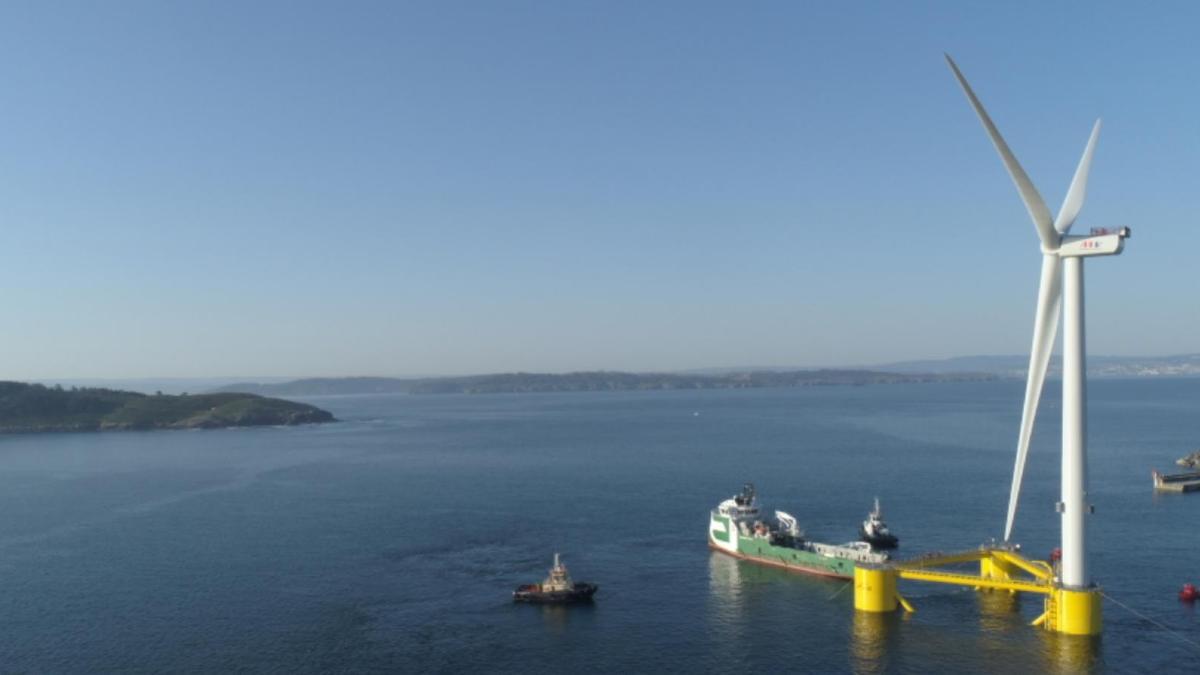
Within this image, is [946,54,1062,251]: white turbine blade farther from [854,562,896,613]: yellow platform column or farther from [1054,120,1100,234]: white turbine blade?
[854,562,896,613]: yellow platform column

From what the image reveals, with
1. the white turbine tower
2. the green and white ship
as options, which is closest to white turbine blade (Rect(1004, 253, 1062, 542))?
the white turbine tower

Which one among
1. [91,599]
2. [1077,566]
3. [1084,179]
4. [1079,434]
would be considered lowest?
[91,599]

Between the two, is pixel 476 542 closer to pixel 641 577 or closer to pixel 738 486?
pixel 641 577

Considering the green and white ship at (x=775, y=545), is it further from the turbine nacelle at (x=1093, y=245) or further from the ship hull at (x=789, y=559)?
the turbine nacelle at (x=1093, y=245)

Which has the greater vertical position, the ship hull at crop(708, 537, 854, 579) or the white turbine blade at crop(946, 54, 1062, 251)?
the white turbine blade at crop(946, 54, 1062, 251)

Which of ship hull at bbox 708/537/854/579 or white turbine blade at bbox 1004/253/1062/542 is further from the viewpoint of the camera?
ship hull at bbox 708/537/854/579

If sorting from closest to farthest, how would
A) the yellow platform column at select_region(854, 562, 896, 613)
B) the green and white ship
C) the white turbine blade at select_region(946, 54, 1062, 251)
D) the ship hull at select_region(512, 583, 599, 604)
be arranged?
the white turbine blade at select_region(946, 54, 1062, 251) < the yellow platform column at select_region(854, 562, 896, 613) < the ship hull at select_region(512, 583, 599, 604) < the green and white ship

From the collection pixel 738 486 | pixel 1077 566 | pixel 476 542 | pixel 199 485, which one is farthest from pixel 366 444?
pixel 1077 566
